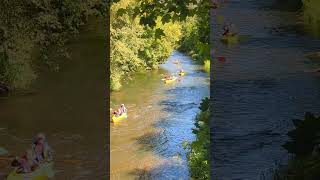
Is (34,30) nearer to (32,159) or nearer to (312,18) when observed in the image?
(32,159)

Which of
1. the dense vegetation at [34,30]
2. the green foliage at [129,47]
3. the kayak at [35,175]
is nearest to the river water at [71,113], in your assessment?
the dense vegetation at [34,30]

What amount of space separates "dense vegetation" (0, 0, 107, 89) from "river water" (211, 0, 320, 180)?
352 cm

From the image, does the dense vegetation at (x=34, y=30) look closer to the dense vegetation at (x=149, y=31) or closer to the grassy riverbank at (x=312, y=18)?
the dense vegetation at (x=149, y=31)

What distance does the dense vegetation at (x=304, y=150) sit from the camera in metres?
1.06

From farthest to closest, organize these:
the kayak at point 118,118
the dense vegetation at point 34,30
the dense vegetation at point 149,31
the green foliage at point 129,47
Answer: the green foliage at point 129,47, the kayak at point 118,118, the dense vegetation at point 34,30, the dense vegetation at point 149,31

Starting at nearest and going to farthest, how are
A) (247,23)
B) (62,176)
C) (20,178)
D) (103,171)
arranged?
(247,23) → (20,178) → (103,171) → (62,176)

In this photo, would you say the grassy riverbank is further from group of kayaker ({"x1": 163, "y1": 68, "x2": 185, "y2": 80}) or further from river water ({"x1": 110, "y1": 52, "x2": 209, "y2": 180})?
group of kayaker ({"x1": 163, "y1": 68, "x2": 185, "y2": 80})

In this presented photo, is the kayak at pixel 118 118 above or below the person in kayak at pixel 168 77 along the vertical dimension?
below

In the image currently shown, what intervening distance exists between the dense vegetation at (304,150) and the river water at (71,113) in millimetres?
3177

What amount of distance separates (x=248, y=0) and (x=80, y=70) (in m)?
4.11

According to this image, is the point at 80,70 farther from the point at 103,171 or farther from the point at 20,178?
the point at 20,178

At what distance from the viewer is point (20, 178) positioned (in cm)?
190

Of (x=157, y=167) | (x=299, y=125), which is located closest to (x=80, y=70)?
(x=157, y=167)

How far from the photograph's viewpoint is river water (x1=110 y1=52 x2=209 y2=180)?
6.86 meters
